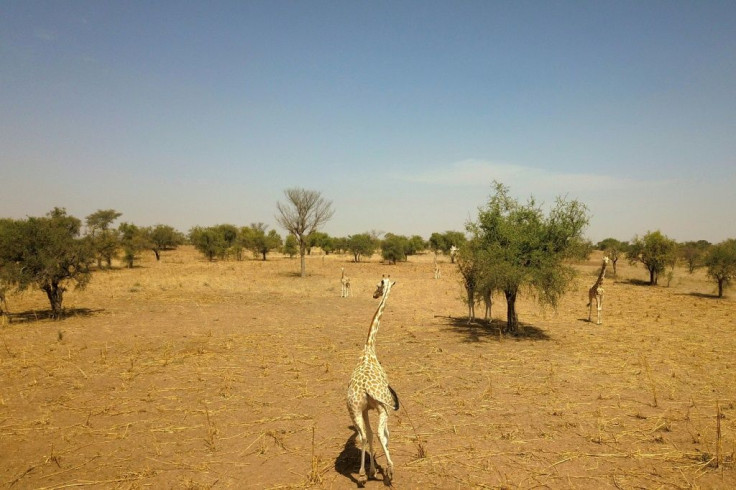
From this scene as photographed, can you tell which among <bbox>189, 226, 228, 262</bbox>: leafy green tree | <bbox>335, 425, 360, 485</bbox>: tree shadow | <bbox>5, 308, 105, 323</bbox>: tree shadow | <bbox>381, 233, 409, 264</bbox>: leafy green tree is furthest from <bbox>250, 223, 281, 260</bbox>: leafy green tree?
<bbox>335, 425, 360, 485</bbox>: tree shadow

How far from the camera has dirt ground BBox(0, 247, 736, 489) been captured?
6.92 metres

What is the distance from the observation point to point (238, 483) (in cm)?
655

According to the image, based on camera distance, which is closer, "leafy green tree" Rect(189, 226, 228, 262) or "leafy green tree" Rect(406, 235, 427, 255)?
"leafy green tree" Rect(189, 226, 228, 262)

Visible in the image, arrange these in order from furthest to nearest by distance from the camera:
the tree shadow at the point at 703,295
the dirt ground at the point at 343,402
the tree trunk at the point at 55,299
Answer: the tree shadow at the point at 703,295, the tree trunk at the point at 55,299, the dirt ground at the point at 343,402

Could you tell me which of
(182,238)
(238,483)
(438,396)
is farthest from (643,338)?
(182,238)

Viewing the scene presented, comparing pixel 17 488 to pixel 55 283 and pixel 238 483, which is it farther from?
pixel 55 283

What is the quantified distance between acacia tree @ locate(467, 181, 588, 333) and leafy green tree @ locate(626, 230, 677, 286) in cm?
3113

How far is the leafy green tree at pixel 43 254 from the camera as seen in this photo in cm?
1855

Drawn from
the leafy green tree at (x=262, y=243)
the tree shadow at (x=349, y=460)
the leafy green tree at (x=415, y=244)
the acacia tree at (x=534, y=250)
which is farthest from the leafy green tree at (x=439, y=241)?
the tree shadow at (x=349, y=460)

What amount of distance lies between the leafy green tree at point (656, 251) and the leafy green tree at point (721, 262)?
5.87 metres

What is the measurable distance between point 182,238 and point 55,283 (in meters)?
85.6

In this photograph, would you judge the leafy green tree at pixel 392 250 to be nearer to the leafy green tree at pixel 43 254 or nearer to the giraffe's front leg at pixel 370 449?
the leafy green tree at pixel 43 254

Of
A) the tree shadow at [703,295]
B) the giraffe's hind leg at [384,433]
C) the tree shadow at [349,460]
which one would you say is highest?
the giraffe's hind leg at [384,433]

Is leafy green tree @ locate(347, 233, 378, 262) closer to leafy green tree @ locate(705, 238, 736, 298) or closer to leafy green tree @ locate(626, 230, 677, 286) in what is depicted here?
leafy green tree @ locate(626, 230, 677, 286)
